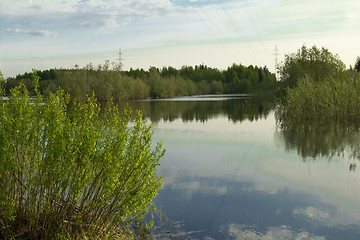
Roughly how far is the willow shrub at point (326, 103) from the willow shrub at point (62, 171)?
75.5 ft

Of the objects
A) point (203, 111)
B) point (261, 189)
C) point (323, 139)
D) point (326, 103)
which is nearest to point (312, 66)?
point (203, 111)

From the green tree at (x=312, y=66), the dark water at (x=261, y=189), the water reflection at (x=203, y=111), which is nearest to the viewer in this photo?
the dark water at (x=261, y=189)

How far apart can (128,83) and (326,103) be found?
6278cm

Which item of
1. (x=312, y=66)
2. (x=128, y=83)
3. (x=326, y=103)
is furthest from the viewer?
(x=128, y=83)

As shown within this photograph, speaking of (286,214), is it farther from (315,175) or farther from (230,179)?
(315,175)

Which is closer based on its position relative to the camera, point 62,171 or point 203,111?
point 62,171

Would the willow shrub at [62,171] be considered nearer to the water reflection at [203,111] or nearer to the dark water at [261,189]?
the dark water at [261,189]

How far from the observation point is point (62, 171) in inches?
232

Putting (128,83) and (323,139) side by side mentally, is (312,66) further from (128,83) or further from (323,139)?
(128,83)

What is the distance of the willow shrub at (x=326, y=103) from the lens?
2594cm

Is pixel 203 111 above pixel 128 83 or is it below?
below

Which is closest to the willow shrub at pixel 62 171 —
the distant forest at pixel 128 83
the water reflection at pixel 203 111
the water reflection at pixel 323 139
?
the distant forest at pixel 128 83

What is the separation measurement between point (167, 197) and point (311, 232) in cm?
394

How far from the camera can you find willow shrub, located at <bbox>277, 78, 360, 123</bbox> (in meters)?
25.9
